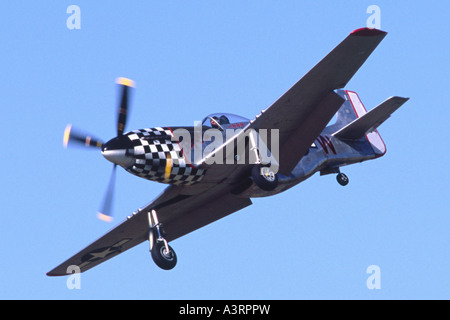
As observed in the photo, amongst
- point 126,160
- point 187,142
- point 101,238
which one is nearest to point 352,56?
point 187,142

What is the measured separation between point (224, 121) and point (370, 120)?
4.49m

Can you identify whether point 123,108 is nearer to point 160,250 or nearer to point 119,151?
point 119,151

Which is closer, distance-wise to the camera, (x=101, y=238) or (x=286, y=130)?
(x=286, y=130)

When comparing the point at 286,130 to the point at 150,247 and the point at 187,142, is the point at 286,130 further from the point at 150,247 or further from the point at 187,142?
the point at 150,247

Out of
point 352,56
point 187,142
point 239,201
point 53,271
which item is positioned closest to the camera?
point 352,56

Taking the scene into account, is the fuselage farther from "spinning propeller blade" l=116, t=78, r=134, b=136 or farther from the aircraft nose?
"spinning propeller blade" l=116, t=78, r=134, b=136

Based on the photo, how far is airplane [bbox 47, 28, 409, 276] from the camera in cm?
1928

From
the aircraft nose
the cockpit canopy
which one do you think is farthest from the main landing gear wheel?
the aircraft nose

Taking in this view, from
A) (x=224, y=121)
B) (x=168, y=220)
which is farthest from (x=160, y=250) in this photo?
(x=224, y=121)

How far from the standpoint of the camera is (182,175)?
20.0 m

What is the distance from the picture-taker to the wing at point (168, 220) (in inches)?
858

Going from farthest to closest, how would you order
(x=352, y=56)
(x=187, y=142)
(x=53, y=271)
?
(x=53, y=271)
(x=187, y=142)
(x=352, y=56)

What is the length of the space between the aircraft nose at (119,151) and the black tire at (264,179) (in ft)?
9.44

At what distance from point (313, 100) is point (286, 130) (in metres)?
1.12
